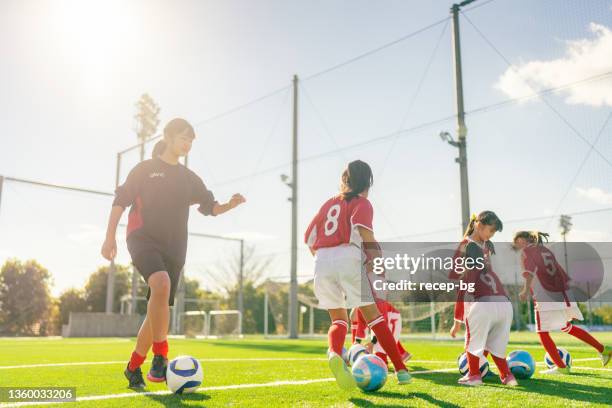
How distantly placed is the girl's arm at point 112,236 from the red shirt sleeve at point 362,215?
1.76 meters

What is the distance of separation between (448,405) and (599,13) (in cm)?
1313

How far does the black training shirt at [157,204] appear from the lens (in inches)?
160

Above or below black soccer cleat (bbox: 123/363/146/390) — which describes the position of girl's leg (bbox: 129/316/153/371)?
above

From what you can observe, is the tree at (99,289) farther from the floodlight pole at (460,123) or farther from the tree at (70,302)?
the floodlight pole at (460,123)

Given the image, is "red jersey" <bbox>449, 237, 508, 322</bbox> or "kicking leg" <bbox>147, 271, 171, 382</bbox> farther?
"red jersey" <bbox>449, 237, 508, 322</bbox>

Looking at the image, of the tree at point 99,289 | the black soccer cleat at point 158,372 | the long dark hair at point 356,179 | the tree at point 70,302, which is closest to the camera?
the black soccer cleat at point 158,372

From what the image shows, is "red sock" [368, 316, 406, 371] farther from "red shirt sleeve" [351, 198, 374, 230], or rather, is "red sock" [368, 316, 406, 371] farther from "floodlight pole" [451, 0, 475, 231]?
"floodlight pole" [451, 0, 475, 231]

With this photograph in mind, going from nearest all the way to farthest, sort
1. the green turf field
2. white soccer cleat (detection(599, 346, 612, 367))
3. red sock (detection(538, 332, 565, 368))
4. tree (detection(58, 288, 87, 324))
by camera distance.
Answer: the green turf field < red sock (detection(538, 332, 565, 368)) < white soccer cleat (detection(599, 346, 612, 367)) < tree (detection(58, 288, 87, 324))

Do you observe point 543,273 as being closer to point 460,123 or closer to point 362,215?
point 362,215

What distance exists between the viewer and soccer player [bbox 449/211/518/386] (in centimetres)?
441

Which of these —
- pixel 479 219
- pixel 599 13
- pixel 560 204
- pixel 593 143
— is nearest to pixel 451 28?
pixel 599 13

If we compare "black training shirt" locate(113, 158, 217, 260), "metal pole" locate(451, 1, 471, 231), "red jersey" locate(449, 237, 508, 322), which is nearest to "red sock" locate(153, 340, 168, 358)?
"black training shirt" locate(113, 158, 217, 260)

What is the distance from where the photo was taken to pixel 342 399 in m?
3.50

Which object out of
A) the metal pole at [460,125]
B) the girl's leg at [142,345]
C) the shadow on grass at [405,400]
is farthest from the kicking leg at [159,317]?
the metal pole at [460,125]
